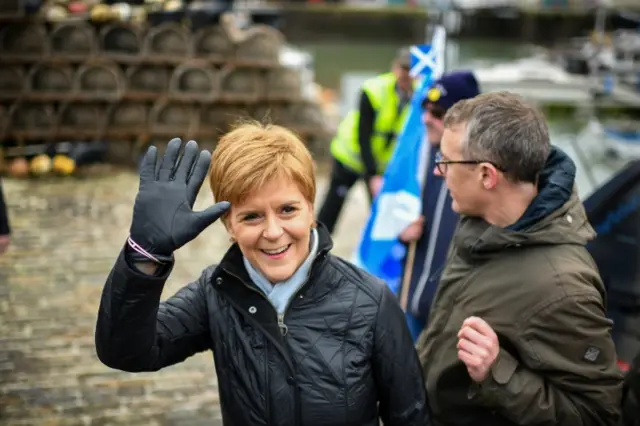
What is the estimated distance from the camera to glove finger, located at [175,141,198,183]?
6.87 ft

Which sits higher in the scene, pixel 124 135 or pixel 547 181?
pixel 547 181

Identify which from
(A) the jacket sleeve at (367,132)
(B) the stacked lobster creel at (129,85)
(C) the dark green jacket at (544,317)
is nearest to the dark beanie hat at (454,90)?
(C) the dark green jacket at (544,317)

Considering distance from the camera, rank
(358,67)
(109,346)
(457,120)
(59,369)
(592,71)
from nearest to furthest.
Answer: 1. (109,346)
2. (457,120)
3. (59,369)
4. (592,71)
5. (358,67)

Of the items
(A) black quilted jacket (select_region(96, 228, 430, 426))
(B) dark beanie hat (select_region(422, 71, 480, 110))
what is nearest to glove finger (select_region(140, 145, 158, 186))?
(A) black quilted jacket (select_region(96, 228, 430, 426))

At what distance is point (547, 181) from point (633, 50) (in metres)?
9.68

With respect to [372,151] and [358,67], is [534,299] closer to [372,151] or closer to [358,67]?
[372,151]

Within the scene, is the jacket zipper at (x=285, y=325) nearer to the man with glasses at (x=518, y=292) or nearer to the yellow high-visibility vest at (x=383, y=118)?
the man with glasses at (x=518, y=292)

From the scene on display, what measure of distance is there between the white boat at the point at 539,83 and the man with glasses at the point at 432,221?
5.55 meters

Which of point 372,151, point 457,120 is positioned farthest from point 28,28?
point 457,120

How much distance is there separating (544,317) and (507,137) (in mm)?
529

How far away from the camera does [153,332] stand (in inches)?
86.3

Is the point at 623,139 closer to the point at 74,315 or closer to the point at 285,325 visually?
the point at 74,315

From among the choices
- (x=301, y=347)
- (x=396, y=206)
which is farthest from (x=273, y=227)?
(x=396, y=206)

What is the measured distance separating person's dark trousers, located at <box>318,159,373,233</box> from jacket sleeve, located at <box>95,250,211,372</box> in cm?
412
